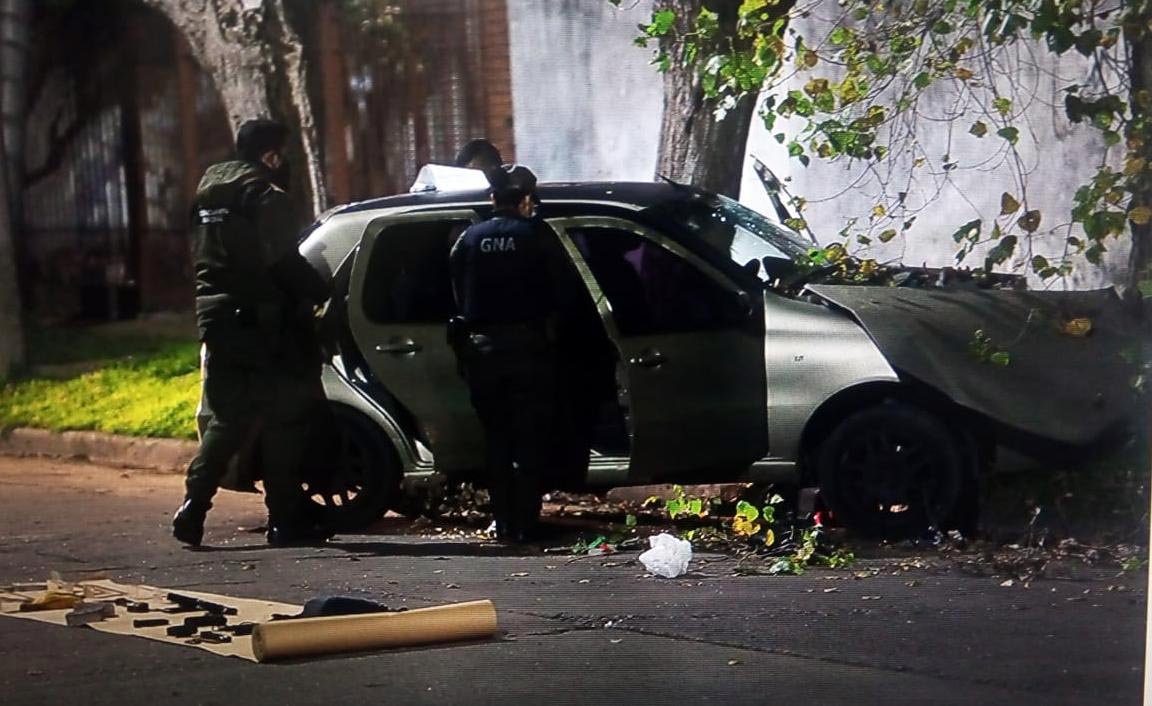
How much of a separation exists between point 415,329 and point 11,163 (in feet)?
4.28

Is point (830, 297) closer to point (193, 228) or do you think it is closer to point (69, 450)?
point (193, 228)

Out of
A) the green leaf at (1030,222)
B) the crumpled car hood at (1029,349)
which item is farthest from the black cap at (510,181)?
the green leaf at (1030,222)

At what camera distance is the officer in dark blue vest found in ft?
16.4

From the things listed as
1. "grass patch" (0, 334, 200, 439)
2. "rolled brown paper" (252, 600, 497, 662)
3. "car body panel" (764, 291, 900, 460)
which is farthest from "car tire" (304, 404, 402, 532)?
"car body panel" (764, 291, 900, 460)

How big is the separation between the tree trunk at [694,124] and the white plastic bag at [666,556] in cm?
109

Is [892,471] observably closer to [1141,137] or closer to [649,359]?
[649,359]

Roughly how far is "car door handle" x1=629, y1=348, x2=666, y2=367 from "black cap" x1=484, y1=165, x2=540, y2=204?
21.7 inches

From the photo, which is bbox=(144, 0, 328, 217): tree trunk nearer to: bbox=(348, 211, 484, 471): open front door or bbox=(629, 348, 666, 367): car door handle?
bbox=(348, 211, 484, 471): open front door

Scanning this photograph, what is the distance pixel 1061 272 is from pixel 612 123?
1441 mm

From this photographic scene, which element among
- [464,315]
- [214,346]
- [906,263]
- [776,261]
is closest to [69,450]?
[214,346]

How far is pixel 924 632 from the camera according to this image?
509 centimetres

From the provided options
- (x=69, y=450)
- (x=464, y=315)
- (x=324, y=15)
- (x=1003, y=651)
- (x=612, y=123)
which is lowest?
(x=1003, y=651)

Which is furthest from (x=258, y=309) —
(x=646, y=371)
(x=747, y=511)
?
(x=747, y=511)

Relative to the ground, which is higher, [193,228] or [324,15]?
[324,15]
